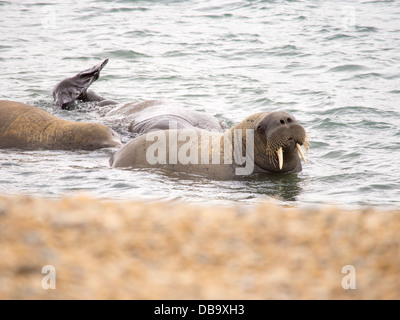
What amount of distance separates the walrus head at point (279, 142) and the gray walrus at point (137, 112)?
2179 millimetres

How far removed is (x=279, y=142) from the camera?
679 cm

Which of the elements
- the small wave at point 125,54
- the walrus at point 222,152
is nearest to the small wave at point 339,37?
the small wave at point 125,54

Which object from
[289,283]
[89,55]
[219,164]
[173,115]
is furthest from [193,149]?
[89,55]

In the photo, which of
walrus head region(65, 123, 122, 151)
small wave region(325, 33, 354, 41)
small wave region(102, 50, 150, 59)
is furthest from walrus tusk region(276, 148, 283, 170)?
small wave region(325, 33, 354, 41)

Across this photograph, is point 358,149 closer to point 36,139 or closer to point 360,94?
point 360,94

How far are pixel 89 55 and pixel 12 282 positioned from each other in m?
13.8

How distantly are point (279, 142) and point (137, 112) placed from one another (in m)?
4.19

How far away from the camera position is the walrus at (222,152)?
718 cm

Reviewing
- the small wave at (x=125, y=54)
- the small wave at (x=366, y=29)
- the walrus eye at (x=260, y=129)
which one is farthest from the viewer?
the small wave at (x=366, y=29)

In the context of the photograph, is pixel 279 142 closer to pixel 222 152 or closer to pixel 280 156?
pixel 280 156

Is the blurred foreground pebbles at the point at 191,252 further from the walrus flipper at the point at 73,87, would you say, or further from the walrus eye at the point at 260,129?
the walrus flipper at the point at 73,87

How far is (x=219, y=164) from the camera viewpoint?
7.31 m

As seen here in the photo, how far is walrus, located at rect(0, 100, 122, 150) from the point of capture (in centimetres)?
885
